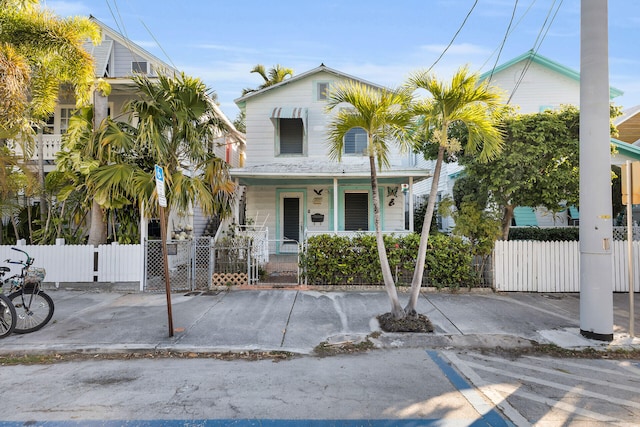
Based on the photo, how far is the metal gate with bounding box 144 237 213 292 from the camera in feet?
29.3

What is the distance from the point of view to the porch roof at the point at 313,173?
1135 centimetres

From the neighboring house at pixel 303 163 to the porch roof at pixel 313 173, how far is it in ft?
A: 0.99

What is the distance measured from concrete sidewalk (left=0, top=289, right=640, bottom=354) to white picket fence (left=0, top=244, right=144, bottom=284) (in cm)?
39

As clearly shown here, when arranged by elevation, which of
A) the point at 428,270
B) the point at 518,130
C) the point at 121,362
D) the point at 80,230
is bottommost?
the point at 121,362

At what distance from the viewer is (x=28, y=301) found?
6.22m

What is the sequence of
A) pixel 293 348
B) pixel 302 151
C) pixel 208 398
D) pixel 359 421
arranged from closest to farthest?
pixel 359 421
pixel 208 398
pixel 293 348
pixel 302 151

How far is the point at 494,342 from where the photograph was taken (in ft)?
18.7

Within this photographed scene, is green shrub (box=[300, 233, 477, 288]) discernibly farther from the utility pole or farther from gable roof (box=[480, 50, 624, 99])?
gable roof (box=[480, 50, 624, 99])

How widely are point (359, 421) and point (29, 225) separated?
10.8 m

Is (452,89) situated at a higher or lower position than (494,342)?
higher

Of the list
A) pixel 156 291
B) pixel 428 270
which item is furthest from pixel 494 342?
pixel 156 291

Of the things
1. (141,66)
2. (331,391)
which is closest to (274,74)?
(141,66)

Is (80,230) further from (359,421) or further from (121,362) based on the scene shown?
(359,421)

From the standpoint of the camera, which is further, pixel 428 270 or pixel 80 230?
pixel 80 230
